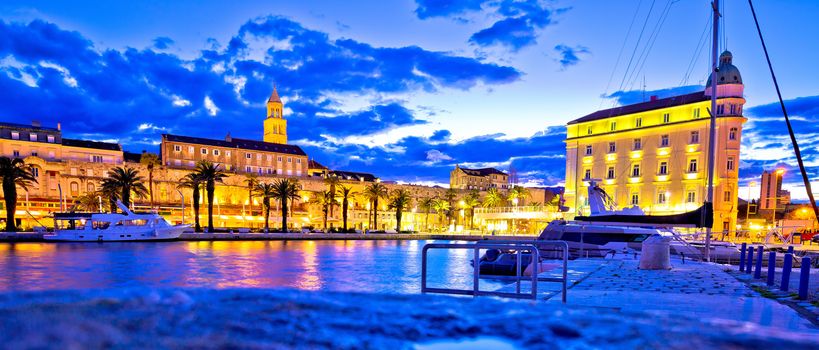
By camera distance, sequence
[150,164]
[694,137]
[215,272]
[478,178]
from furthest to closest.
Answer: [478,178] → [150,164] → [694,137] → [215,272]

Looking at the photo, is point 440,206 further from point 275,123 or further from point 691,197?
point 275,123

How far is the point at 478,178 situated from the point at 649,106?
76.1 m

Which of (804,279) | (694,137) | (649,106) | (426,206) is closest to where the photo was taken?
(804,279)

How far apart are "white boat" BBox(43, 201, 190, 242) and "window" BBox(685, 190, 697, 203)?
5894 cm

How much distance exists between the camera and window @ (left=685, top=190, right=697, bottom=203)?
53256 millimetres

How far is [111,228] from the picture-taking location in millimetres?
52812

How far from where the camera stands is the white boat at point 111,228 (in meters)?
51.5

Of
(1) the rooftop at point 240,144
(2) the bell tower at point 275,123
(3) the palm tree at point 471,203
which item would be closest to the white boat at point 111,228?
(1) the rooftop at point 240,144

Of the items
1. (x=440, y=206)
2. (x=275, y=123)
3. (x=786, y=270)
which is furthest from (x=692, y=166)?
(x=275, y=123)

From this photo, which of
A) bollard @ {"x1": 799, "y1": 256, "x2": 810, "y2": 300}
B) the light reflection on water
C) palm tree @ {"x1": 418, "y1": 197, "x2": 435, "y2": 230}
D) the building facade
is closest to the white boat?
the light reflection on water

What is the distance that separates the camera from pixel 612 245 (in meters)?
30.9

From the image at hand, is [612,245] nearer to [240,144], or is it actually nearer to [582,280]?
[582,280]

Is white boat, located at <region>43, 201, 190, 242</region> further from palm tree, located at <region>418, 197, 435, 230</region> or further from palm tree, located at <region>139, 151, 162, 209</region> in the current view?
palm tree, located at <region>418, 197, 435, 230</region>

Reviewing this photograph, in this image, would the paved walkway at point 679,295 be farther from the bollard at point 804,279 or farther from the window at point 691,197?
the window at point 691,197
